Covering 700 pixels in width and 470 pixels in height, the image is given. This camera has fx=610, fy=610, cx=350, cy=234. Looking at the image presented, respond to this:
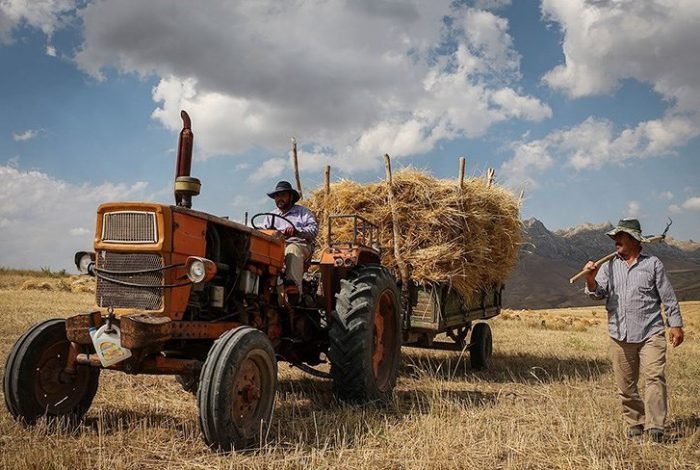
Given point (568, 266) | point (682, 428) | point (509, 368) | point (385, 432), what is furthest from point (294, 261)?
point (568, 266)

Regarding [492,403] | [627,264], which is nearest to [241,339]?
[492,403]

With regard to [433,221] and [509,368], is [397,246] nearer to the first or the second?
[433,221]

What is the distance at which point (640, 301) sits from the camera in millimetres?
4926

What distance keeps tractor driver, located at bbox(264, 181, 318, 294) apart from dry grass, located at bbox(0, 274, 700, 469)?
49.9 inches

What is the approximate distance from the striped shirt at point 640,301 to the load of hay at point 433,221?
102 inches

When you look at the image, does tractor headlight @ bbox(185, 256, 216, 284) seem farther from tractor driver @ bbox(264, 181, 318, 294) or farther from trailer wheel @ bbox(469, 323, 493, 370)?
trailer wheel @ bbox(469, 323, 493, 370)

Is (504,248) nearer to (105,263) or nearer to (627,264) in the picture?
(627,264)

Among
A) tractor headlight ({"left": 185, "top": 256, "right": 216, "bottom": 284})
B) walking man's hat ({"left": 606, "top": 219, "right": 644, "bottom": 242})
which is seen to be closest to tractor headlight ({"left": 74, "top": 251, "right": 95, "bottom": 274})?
tractor headlight ({"left": 185, "top": 256, "right": 216, "bottom": 284})

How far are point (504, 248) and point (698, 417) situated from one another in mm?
3870

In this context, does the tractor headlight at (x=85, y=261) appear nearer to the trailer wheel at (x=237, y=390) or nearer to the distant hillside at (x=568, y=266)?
the trailer wheel at (x=237, y=390)

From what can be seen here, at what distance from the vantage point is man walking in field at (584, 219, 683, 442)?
4.72m

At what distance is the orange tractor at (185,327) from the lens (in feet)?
12.9

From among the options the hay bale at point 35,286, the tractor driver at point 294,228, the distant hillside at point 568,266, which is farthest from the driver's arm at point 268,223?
the distant hillside at point 568,266

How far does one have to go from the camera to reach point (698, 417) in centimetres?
534
